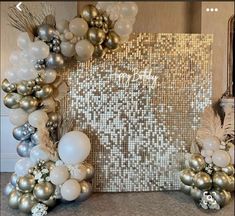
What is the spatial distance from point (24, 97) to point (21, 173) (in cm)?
75

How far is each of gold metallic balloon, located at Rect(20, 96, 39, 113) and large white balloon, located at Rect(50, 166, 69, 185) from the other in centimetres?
63

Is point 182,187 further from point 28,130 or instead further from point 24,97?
point 24,97

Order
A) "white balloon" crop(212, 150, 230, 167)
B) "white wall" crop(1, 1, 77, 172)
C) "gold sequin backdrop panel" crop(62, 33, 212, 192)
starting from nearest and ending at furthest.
A: "white balloon" crop(212, 150, 230, 167) < "gold sequin backdrop panel" crop(62, 33, 212, 192) < "white wall" crop(1, 1, 77, 172)

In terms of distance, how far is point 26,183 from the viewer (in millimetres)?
2443

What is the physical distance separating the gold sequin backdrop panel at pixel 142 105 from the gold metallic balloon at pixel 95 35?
369 mm

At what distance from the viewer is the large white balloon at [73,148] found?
2488mm

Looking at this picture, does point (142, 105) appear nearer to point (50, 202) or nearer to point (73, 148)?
point (73, 148)

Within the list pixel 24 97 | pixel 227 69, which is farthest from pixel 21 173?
pixel 227 69

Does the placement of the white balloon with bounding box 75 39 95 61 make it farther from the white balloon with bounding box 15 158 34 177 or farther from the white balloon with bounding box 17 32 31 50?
the white balloon with bounding box 15 158 34 177

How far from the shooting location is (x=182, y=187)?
2.87m

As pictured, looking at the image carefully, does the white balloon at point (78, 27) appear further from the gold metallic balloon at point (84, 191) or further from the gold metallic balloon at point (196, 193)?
the gold metallic balloon at point (196, 193)

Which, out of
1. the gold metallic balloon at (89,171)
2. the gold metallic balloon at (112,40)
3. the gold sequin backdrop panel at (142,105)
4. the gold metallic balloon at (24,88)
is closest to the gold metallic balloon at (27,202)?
the gold metallic balloon at (89,171)

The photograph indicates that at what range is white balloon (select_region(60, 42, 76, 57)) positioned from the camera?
2.56 m

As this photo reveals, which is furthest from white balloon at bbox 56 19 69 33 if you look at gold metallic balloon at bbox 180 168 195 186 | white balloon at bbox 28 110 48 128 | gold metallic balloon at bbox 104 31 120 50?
gold metallic balloon at bbox 180 168 195 186
